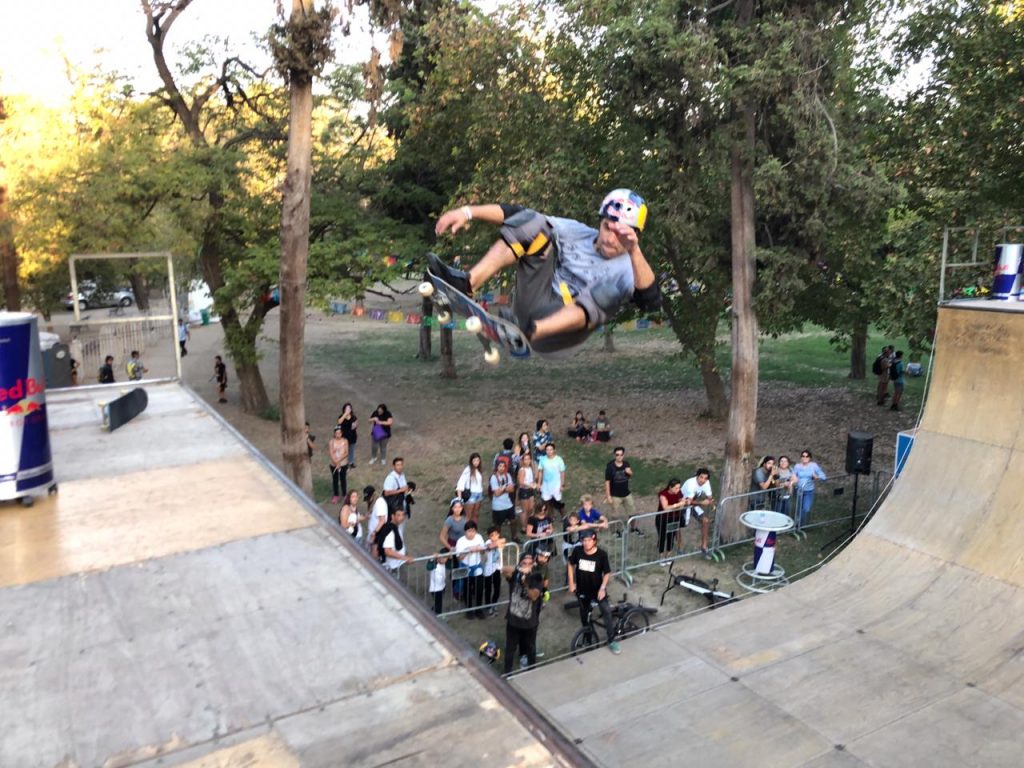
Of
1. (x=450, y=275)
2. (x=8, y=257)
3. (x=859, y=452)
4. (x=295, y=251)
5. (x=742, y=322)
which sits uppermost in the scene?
(x=8, y=257)

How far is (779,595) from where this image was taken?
10.3 metres

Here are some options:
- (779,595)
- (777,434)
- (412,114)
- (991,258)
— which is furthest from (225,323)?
(991,258)

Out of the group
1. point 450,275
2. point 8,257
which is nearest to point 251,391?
point 8,257

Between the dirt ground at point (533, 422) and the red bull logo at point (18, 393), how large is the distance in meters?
5.69

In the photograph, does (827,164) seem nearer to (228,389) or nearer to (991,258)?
(991,258)

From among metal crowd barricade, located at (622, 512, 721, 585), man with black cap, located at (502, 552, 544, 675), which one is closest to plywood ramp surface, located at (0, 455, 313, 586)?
man with black cap, located at (502, 552, 544, 675)

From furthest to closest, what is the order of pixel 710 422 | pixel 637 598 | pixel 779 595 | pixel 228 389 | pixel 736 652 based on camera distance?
pixel 228 389 < pixel 710 422 < pixel 637 598 < pixel 779 595 < pixel 736 652

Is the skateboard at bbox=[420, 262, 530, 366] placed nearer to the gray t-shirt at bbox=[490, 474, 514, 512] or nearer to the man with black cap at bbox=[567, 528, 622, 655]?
the man with black cap at bbox=[567, 528, 622, 655]

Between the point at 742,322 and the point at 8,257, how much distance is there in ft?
51.2

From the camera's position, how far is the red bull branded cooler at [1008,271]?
11758 mm

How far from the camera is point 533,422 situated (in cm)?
2156

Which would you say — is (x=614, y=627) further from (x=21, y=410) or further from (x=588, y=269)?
(x=21, y=410)

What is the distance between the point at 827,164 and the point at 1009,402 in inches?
174

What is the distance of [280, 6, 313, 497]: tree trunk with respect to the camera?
1200 cm
